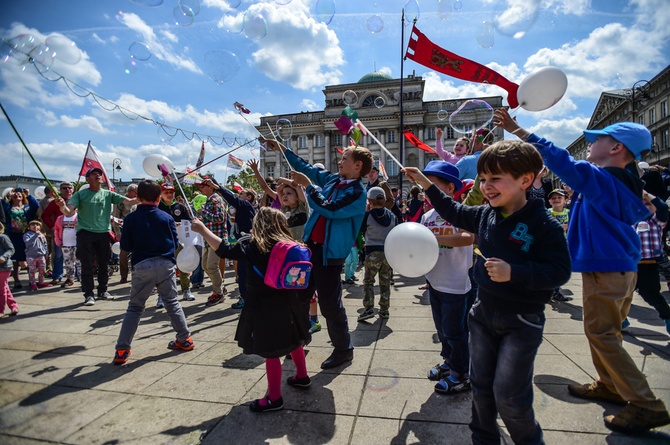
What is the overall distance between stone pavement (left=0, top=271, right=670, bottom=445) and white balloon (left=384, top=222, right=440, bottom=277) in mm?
1057

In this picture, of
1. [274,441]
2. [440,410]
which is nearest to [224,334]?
[274,441]

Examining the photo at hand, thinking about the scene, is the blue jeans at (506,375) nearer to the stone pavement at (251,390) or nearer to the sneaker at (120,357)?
the stone pavement at (251,390)

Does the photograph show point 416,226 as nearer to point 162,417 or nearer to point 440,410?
point 440,410

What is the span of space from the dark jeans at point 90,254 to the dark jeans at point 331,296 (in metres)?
5.00

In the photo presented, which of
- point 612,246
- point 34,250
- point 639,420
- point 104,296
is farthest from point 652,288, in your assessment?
point 34,250

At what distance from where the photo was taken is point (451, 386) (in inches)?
109

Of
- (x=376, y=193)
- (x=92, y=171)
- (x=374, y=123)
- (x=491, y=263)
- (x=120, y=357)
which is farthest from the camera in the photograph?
(x=374, y=123)

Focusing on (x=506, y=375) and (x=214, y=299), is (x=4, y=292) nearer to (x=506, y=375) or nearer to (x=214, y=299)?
(x=214, y=299)

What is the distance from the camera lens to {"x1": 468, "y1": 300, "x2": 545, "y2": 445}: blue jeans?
5.89 feet

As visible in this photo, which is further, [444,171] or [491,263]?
[444,171]

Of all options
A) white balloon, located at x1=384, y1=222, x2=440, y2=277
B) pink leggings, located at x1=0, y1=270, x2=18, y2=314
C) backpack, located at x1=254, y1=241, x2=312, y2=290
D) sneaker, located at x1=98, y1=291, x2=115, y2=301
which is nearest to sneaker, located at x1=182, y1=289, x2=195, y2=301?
sneaker, located at x1=98, y1=291, x2=115, y2=301

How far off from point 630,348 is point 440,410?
2518 mm

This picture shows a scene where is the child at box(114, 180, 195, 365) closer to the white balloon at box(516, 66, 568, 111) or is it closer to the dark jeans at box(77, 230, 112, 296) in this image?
the dark jeans at box(77, 230, 112, 296)

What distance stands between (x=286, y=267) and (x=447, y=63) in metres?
2.90
